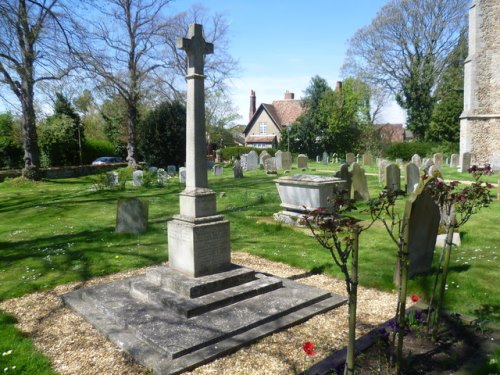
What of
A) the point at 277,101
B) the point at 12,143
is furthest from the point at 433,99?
the point at 12,143

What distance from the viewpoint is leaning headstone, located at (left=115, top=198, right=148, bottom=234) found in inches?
357

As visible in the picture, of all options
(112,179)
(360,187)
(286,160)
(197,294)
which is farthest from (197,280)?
(286,160)

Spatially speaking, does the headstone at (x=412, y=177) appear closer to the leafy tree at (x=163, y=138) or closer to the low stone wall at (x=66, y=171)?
the leafy tree at (x=163, y=138)

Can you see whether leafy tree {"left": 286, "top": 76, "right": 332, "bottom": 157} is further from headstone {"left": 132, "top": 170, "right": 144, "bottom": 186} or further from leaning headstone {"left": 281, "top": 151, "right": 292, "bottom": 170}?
headstone {"left": 132, "top": 170, "right": 144, "bottom": 186}

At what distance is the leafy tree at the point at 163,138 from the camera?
88.2 feet

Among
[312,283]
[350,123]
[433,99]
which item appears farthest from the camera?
[350,123]

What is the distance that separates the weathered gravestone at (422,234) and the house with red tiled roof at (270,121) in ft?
154

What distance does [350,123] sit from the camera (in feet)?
132

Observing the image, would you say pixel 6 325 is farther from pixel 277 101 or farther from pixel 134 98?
pixel 277 101

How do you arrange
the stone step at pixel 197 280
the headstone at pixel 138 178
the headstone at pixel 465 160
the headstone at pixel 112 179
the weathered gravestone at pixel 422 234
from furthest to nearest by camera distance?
the headstone at pixel 465 160, the headstone at pixel 138 178, the headstone at pixel 112 179, the weathered gravestone at pixel 422 234, the stone step at pixel 197 280

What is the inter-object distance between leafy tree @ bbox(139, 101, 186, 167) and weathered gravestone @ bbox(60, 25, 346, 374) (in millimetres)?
21640

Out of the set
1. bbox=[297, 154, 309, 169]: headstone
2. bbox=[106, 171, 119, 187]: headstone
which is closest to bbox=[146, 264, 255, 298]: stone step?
bbox=[106, 171, 119, 187]: headstone

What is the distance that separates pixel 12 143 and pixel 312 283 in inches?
1156


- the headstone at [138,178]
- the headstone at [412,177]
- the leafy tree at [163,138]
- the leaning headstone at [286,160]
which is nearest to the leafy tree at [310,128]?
the leaning headstone at [286,160]
